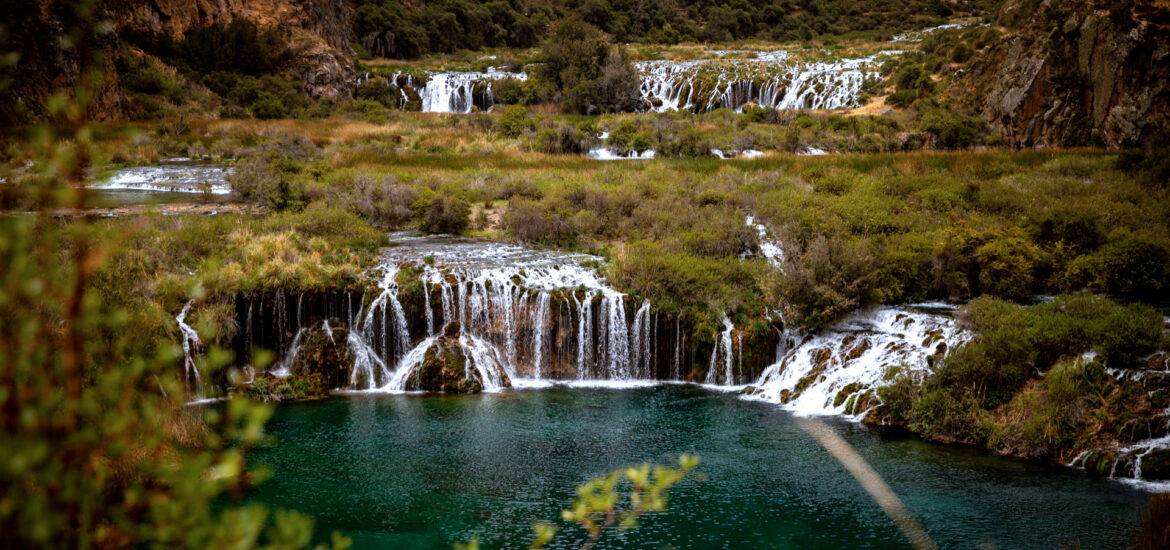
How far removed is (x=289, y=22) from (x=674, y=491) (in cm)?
5873

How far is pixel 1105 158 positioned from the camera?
84.0 feet

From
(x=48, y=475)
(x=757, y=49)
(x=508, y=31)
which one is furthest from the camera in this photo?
(x=508, y=31)

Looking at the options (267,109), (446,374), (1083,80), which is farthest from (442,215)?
(267,109)

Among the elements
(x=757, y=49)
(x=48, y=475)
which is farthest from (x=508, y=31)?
(x=48, y=475)

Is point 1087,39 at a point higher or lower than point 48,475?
higher

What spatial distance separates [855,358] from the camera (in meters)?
16.0

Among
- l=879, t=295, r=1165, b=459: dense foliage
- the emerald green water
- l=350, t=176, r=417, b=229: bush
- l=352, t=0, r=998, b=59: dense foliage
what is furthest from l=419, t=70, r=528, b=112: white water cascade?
l=879, t=295, r=1165, b=459: dense foliage

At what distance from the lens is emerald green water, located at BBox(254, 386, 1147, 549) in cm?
962

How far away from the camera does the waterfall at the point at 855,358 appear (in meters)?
15.0

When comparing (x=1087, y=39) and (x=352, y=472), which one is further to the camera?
(x=1087, y=39)

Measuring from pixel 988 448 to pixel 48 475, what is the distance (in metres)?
13.5

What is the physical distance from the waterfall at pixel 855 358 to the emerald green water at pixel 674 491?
0.99 meters

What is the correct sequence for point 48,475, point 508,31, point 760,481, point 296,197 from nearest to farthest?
point 48,475 < point 760,481 < point 296,197 < point 508,31

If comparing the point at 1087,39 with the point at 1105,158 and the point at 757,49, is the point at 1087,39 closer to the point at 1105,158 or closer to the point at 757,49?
the point at 1105,158
